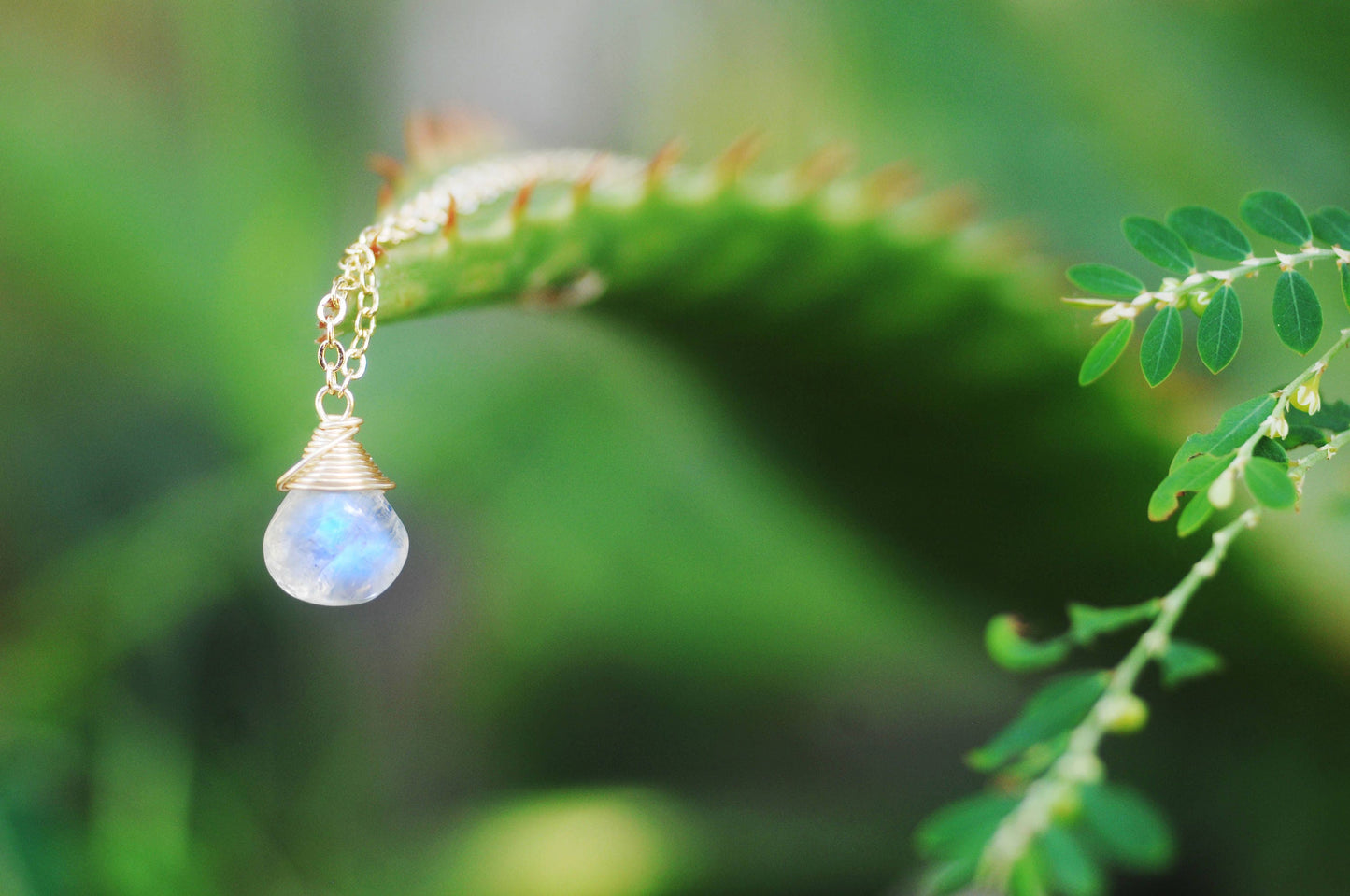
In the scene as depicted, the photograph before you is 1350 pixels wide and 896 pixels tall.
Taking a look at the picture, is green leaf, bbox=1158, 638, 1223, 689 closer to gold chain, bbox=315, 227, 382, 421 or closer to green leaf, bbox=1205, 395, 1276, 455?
green leaf, bbox=1205, 395, 1276, 455

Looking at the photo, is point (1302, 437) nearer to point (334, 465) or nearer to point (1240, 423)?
point (1240, 423)

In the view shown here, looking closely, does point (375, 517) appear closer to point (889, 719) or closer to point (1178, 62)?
point (889, 719)

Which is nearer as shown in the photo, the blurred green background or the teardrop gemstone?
the teardrop gemstone

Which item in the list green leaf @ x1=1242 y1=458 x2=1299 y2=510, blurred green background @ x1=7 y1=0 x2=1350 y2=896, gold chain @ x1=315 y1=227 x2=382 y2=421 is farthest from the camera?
blurred green background @ x1=7 y1=0 x2=1350 y2=896

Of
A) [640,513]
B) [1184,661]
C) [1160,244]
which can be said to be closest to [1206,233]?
[1160,244]

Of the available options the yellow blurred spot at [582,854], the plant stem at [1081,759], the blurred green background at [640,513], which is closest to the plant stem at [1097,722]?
the plant stem at [1081,759]

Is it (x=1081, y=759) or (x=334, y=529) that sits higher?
(x=334, y=529)

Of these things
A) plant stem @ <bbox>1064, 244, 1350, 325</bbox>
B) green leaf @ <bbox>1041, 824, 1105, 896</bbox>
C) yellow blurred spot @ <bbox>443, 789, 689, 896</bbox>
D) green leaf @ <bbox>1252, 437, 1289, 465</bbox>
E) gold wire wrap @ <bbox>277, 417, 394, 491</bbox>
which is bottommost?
green leaf @ <bbox>1041, 824, 1105, 896</bbox>

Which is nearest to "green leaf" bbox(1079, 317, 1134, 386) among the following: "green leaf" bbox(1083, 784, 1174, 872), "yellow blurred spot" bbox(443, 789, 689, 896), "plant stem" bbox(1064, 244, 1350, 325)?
"plant stem" bbox(1064, 244, 1350, 325)
